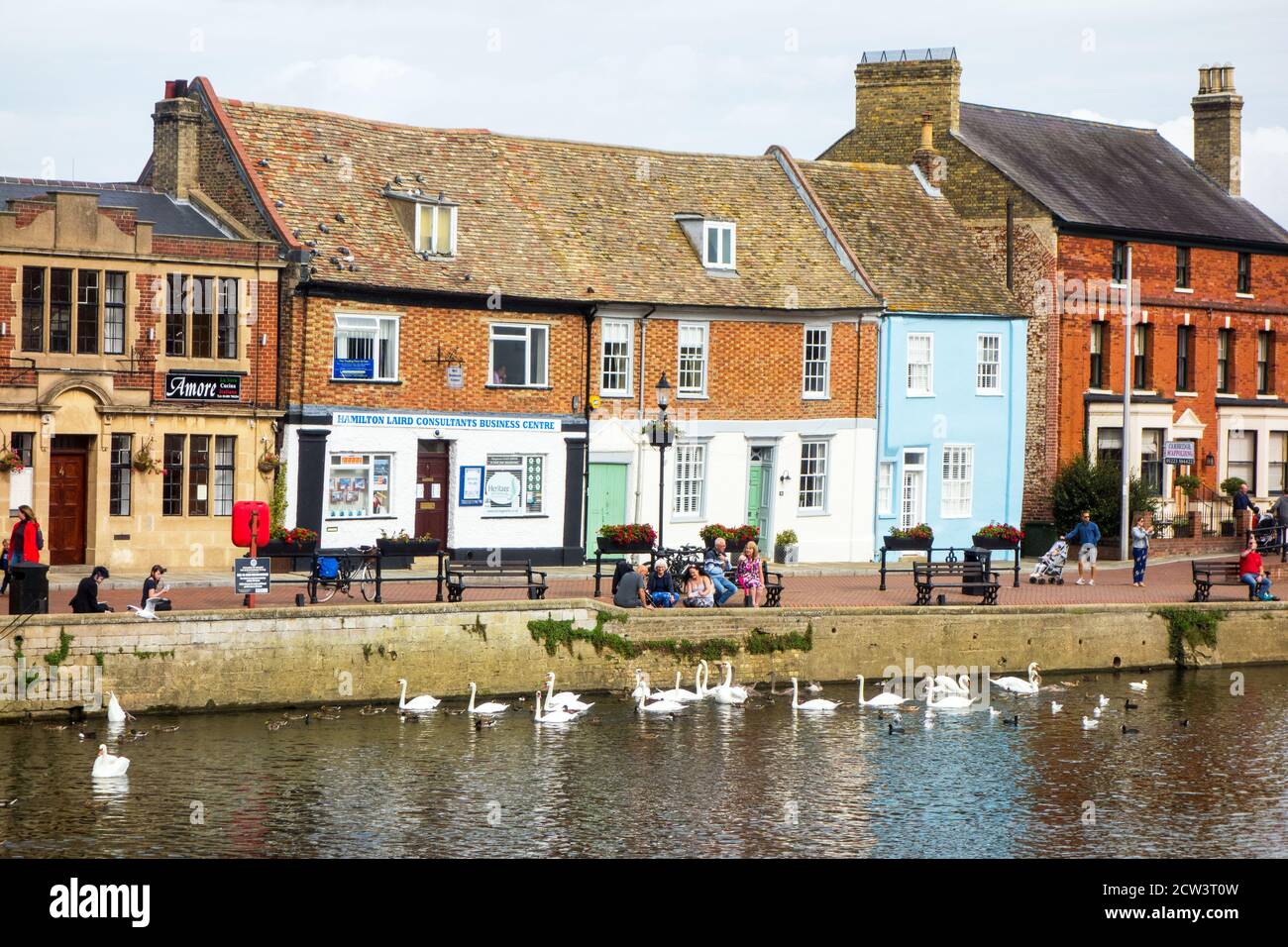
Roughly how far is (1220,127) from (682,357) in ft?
76.5

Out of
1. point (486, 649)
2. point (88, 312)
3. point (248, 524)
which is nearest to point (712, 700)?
point (486, 649)

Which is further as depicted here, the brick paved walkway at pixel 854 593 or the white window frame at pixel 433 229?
the white window frame at pixel 433 229

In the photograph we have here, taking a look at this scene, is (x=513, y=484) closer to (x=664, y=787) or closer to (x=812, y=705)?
(x=812, y=705)

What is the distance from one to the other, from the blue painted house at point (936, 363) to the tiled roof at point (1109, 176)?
287 centimetres

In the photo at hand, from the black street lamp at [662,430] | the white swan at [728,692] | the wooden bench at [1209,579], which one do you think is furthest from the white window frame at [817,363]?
the white swan at [728,692]

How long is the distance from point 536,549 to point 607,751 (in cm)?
1322

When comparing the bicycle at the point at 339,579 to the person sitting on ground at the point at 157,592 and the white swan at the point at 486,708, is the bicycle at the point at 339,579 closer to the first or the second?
the person sitting on ground at the point at 157,592

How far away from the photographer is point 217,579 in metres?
36.5

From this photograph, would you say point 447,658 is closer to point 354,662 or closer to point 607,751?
point 354,662

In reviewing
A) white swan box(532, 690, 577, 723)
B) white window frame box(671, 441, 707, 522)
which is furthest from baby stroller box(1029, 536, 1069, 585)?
white swan box(532, 690, 577, 723)

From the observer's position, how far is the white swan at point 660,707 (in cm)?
3194

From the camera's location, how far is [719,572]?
36438mm

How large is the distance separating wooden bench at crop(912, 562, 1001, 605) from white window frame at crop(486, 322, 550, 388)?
9.72m
